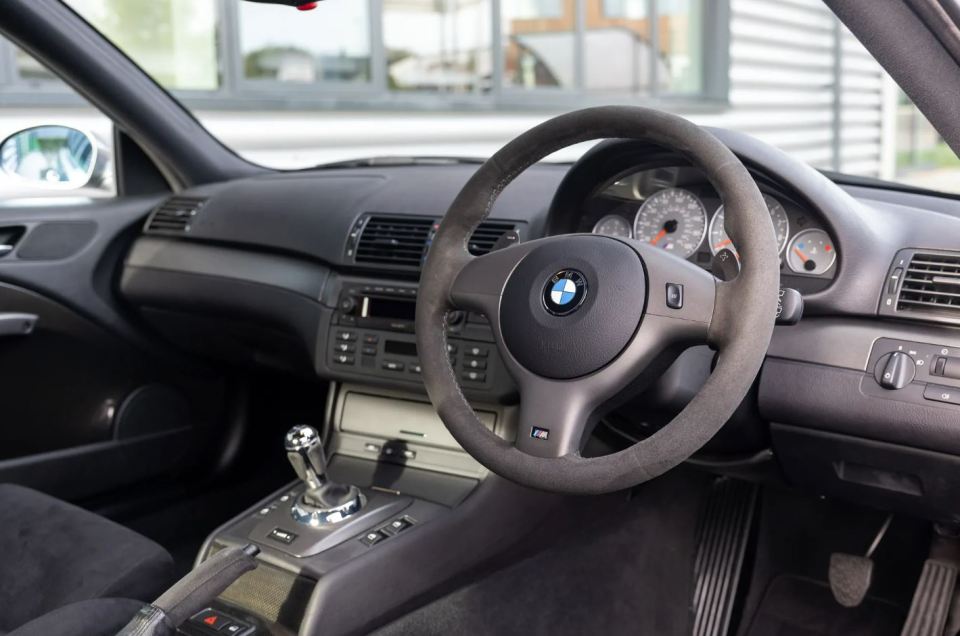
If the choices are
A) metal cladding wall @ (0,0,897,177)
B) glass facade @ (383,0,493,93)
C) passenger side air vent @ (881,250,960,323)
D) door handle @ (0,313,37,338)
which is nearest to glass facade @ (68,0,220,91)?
metal cladding wall @ (0,0,897,177)

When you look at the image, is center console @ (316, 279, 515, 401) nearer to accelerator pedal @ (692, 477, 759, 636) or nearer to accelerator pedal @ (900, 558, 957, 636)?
accelerator pedal @ (692, 477, 759, 636)

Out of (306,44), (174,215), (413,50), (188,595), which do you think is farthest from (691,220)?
(413,50)

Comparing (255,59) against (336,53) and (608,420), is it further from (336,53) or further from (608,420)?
(608,420)

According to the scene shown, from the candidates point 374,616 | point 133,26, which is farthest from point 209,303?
point 133,26

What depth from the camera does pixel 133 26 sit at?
14.7 ft

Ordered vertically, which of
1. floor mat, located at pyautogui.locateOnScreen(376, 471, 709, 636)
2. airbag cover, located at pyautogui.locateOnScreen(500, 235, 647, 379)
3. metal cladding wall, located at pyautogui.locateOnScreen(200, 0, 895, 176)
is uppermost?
metal cladding wall, located at pyautogui.locateOnScreen(200, 0, 895, 176)

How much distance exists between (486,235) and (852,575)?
3.28ft

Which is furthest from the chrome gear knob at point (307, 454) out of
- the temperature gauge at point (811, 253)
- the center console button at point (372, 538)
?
the temperature gauge at point (811, 253)

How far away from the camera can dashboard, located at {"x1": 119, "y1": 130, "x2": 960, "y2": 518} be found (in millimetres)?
1543

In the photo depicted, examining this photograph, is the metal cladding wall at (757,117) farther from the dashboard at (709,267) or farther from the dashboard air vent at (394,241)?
the dashboard air vent at (394,241)

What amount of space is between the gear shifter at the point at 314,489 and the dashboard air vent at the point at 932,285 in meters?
0.98

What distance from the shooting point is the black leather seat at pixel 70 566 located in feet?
5.27

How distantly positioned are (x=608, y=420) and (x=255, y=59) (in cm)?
363

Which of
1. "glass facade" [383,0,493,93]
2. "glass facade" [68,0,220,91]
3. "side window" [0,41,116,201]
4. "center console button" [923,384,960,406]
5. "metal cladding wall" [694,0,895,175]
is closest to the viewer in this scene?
"center console button" [923,384,960,406]
